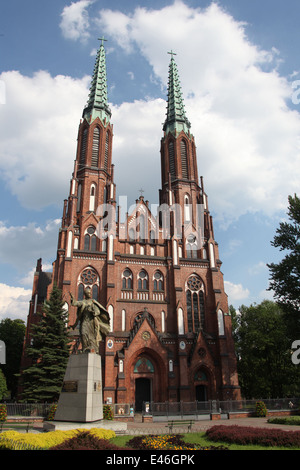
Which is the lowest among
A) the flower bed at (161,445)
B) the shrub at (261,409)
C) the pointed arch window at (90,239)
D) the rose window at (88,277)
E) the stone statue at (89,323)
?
the shrub at (261,409)

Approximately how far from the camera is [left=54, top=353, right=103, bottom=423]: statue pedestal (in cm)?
1270

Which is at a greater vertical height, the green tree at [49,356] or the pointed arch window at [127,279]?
the pointed arch window at [127,279]

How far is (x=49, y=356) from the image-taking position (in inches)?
1035

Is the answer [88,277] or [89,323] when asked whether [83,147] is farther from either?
[89,323]

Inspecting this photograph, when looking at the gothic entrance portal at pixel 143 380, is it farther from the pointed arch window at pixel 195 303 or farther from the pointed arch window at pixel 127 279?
the pointed arch window at pixel 127 279

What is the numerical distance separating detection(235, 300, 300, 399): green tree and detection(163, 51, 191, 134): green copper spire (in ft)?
92.7

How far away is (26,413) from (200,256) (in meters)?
24.6

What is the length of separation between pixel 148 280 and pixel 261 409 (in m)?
16.3

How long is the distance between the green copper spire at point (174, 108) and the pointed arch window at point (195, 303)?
2355 cm

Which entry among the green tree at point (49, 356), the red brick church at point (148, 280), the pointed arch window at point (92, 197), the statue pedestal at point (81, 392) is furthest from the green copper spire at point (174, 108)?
the statue pedestal at point (81, 392)

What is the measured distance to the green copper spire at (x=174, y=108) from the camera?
50.2 meters

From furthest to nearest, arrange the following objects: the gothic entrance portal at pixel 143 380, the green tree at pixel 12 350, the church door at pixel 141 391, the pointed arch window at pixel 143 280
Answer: the green tree at pixel 12 350 → the pointed arch window at pixel 143 280 → the gothic entrance portal at pixel 143 380 → the church door at pixel 141 391
